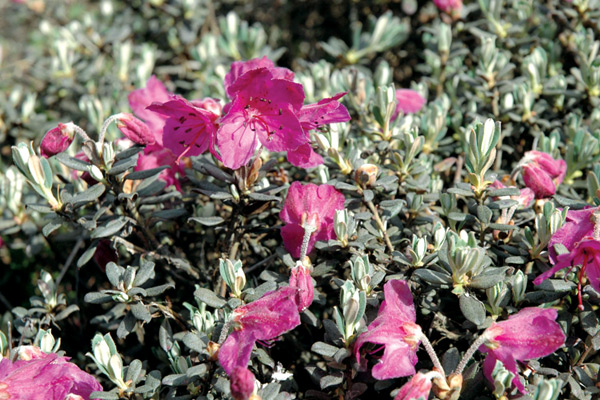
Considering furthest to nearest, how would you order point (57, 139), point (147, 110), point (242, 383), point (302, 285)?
point (147, 110) → point (57, 139) → point (302, 285) → point (242, 383)

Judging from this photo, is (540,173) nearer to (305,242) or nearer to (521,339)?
(521,339)

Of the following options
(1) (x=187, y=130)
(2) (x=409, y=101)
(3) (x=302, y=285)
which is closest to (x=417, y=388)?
(3) (x=302, y=285)

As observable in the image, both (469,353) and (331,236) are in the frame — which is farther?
(331,236)

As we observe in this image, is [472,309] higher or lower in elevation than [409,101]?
lower

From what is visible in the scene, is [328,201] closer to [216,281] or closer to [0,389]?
[216,281]

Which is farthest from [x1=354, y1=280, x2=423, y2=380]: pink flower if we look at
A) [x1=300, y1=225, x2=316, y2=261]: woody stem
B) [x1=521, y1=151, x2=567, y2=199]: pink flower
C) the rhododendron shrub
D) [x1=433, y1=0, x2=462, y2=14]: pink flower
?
[x1=433, y1=0, x2=462, y2=14]: pink flower

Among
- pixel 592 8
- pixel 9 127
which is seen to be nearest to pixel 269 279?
pixel 9 127
